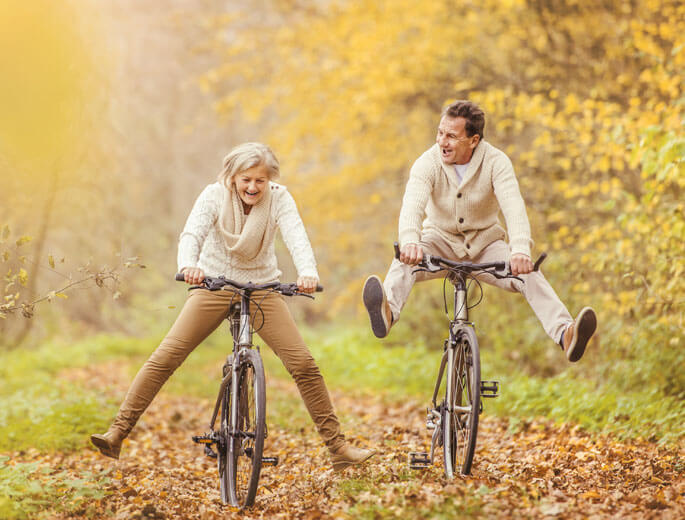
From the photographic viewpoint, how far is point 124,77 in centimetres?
2161

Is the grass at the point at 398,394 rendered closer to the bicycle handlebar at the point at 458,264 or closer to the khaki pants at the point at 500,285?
the khaki pants at the point at 500,285

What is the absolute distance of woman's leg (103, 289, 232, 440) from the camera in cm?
529

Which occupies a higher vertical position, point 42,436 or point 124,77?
point 124,77

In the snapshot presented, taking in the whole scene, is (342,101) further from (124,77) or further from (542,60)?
(124,77)

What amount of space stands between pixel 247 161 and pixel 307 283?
0.87 m

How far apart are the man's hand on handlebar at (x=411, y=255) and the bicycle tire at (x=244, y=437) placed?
3.50 feet

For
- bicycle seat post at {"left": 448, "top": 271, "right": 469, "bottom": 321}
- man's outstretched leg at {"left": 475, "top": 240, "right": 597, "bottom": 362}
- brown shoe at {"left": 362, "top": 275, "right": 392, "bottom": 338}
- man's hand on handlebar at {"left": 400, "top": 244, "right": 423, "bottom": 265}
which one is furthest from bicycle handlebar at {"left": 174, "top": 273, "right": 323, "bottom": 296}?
man's outstretched leg at {"left": 475, "top": 240, "right": 597, "bottom": 362}

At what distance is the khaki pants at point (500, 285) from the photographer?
16.9 feet

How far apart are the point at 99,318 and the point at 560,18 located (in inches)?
613

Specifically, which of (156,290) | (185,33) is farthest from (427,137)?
(156,290)

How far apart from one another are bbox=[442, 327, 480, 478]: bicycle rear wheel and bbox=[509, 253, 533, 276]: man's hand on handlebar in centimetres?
48

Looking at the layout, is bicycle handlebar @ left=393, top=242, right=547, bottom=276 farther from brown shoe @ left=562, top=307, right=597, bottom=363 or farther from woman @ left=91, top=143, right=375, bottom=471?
woman @ left=91, top=143, right=375, bottom=471

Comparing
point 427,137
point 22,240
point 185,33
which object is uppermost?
point 185,33

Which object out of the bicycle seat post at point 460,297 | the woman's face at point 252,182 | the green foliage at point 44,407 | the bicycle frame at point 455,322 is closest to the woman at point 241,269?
the woman's face at point 252,182
